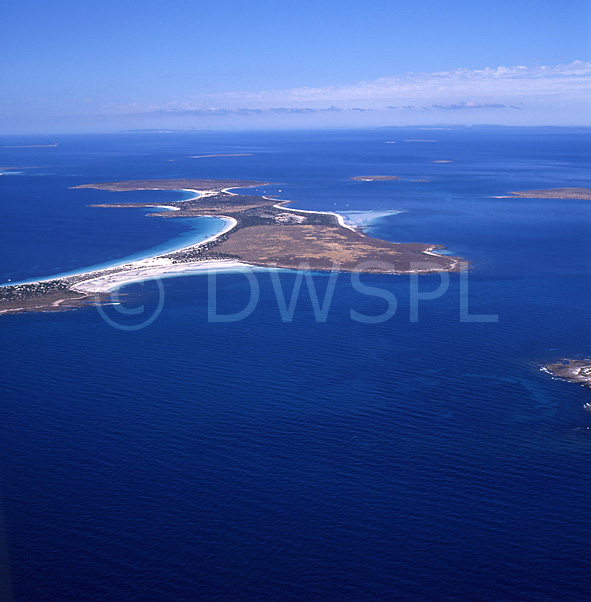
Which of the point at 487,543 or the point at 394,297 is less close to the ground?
the point at 394,297

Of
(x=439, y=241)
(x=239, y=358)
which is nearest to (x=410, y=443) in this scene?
(x=239, y=358)

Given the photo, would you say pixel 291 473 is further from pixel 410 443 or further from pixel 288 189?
pixel 288 189

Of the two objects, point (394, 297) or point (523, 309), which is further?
point (394, 297)

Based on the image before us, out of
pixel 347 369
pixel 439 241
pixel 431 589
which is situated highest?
pixel 439 241

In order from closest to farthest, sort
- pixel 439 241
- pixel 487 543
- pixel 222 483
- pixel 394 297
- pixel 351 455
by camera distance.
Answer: pixel 487 543 < pixel 222 483 < pixel 351 455 < pixel 394 297 < pixel 439 241
